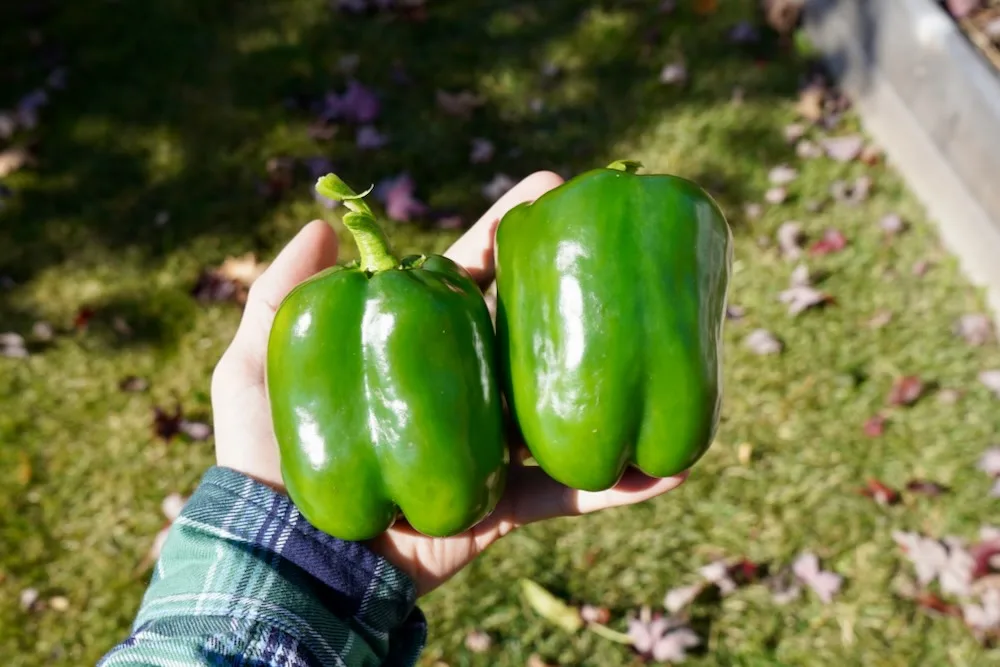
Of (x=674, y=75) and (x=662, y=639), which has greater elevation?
(x=674, y=75)

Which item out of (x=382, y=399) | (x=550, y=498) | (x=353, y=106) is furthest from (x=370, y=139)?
(x=382, y=399)

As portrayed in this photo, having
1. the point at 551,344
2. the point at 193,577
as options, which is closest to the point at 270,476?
the point at 193,577

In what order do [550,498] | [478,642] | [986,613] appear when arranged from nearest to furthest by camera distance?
1. [550,498]
2. [986,613]
3. [478,642]

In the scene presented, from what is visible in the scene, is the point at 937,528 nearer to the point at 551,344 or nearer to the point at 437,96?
the point at 551,344

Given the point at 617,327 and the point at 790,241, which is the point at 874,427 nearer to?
the point at 790,241

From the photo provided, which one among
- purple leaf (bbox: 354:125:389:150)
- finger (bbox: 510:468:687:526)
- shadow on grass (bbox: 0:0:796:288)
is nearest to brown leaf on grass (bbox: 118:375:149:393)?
shadow on grass (bbox: 0:0:796:288)

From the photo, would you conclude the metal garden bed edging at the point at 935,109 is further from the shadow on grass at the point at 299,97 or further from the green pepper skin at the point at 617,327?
the green pepper skin at the point at 617,327

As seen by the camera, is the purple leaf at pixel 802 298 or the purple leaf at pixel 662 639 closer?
the purple leaf at pixel 662 639

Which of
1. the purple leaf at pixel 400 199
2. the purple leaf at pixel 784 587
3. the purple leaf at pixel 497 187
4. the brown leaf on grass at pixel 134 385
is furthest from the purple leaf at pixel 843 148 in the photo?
the brown leaf on grass at pixel 134 385

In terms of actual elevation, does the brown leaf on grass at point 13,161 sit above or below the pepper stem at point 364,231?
below
